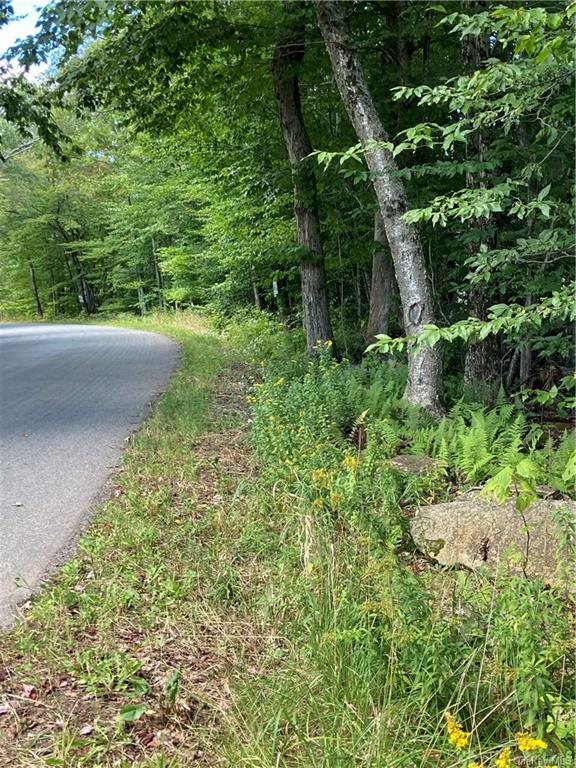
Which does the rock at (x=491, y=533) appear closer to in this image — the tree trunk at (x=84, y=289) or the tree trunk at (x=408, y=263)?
Answer: the tree trunk at (x=408, y=263)

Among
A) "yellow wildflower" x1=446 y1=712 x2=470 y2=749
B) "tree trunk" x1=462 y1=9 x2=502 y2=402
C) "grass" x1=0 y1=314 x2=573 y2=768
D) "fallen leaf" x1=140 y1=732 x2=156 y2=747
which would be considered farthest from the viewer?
"tree trunk" x1=462 y1=9 x2=502 y2=402

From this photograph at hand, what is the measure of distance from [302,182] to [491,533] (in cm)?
655

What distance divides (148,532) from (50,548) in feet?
2.01

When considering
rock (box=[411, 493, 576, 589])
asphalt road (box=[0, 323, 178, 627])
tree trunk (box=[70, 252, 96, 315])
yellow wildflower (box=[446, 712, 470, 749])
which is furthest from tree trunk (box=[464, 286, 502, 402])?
tree trunk (box=[70, 252, 96, 315])

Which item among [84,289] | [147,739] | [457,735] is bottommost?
[147,739]

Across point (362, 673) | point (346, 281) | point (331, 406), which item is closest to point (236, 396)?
point (331, 406)

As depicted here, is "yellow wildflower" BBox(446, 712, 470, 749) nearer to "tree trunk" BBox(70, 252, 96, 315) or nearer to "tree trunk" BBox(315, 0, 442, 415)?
"tree trunk" BBox(315, 0, 442, 415)

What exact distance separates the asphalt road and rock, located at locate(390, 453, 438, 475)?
7.53 ft

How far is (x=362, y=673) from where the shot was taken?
2203 millimetres

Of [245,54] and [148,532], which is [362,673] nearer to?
[148,532]

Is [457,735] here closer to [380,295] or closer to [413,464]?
[413,464]

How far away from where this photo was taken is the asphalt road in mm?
3650

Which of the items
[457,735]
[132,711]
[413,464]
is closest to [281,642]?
[132,711]

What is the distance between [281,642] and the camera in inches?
105
